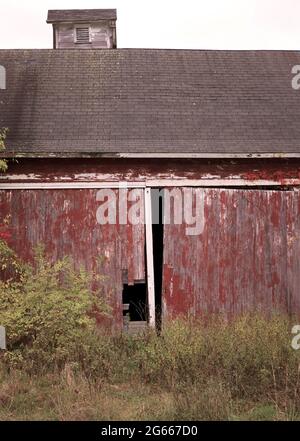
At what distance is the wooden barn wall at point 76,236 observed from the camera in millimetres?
9023

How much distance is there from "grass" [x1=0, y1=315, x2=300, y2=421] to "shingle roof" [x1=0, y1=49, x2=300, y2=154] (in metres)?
3.39

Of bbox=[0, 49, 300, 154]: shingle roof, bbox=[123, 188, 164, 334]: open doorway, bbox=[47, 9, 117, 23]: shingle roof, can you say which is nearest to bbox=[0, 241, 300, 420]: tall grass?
bbox=[123, 188, 164, 334]: open doorway

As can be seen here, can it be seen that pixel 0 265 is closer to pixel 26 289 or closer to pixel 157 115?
pixel 26 289

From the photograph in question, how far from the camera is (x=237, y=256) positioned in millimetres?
9070

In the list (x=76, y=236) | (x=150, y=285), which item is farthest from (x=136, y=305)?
(x=76, y=236)

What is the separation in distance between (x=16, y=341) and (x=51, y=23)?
10.5 metres

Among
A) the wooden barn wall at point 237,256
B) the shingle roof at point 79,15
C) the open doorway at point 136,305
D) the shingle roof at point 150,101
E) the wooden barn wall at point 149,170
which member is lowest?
the open doorway at point 136,305

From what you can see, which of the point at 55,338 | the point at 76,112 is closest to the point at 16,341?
the point at 55,338

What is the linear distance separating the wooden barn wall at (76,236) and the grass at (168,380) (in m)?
1.69

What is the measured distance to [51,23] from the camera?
600 inches

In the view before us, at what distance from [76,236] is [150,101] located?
124 inches

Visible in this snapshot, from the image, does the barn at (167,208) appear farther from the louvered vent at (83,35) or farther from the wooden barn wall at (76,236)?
A: the louvered vent at (83,35)

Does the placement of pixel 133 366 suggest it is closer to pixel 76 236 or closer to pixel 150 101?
pixel 76 236

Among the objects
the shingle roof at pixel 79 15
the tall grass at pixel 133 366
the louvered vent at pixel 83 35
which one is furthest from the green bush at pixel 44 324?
the shingle roof at pixel 79 15
